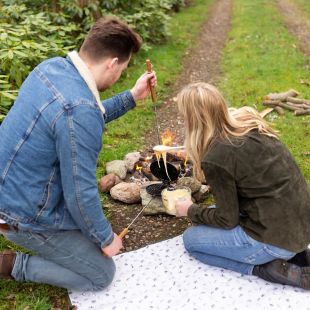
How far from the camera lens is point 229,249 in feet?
9.77

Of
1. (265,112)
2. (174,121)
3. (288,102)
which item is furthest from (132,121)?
(288,102)

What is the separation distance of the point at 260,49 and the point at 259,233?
7.69 metres

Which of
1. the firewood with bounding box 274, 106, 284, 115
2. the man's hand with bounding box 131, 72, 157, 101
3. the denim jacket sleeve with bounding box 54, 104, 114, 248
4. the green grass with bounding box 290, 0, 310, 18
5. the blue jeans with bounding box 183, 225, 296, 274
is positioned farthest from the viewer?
the green grass with bounding box 290, 0, 310, 18

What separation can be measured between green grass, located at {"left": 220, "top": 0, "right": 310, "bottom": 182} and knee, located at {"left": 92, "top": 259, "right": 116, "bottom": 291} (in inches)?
98.0

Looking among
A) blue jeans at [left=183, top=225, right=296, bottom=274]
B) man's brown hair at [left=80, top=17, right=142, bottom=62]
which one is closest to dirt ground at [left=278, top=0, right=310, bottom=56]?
blue jeans at [left=183, top=225, right=296, bottom=274]

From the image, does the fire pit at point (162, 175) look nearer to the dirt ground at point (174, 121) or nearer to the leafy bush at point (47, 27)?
the dirt ground at point (174, 121)

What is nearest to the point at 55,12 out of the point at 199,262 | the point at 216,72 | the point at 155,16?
the point at 155,16

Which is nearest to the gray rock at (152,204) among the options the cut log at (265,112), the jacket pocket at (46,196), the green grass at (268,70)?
the jacket pocket at (46,196)

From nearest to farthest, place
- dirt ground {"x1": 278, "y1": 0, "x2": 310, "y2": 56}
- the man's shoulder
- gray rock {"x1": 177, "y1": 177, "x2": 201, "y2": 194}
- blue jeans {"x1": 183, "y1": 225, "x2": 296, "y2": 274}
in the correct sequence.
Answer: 1. the man's shoulder
2. blue jeans {"x1": 183, "y1": 225, "x2": 296, "y2": 274}
3. gray rock {"x1": 177, "y1": 177, "x2": 201, "y2": 194}
4. dirt ground {"x1": 278, "y1": 0, "x2": 310, "y2": 56}

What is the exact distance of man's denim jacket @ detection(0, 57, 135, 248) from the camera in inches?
93.7

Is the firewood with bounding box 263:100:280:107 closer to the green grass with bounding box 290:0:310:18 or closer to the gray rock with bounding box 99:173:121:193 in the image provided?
the gray rock with bounding box 99:173:121:193

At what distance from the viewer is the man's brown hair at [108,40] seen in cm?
251

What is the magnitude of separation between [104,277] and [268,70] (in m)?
6.26

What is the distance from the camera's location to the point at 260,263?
9.71ft
